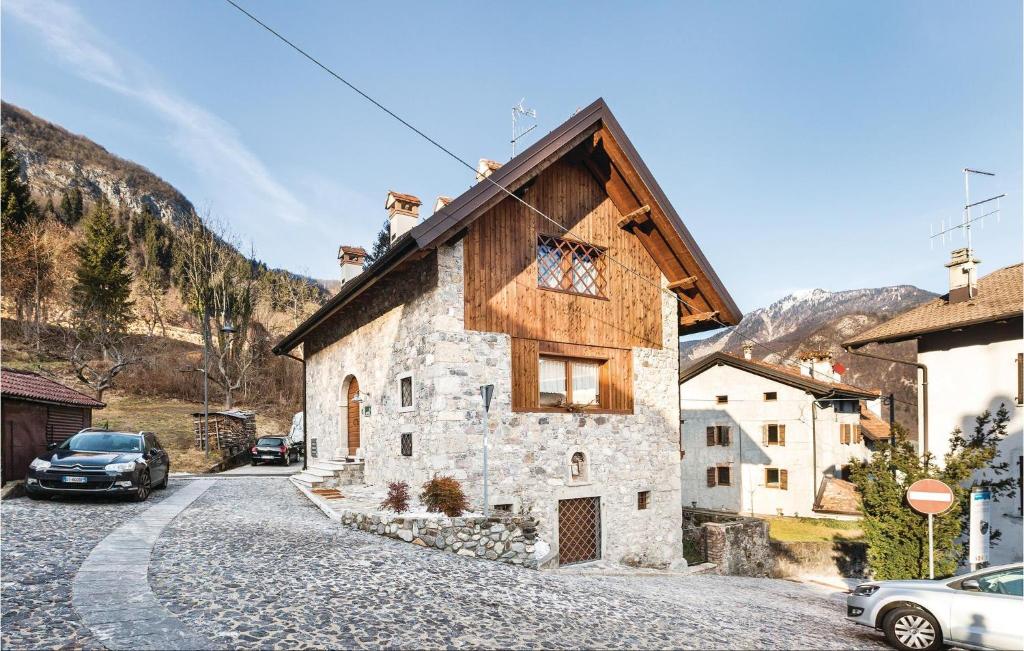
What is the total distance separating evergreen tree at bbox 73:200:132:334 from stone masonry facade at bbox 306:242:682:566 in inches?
1339

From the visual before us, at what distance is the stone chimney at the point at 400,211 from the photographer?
60.1ft

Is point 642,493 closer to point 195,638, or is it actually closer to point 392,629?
point 392,629

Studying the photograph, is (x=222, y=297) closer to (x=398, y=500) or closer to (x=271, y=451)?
(x=271, y=451)

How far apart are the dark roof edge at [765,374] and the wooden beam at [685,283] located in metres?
15.6

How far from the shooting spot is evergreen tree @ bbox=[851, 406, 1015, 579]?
495 inches

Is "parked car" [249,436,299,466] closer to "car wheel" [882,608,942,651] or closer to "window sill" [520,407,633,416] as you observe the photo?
"window sill" [520,407,633,416]

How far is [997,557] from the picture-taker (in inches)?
560

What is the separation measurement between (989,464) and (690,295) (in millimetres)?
7638

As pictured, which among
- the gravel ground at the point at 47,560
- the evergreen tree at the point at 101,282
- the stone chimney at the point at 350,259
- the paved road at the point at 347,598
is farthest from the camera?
the evergreen tree at the point at 101,282

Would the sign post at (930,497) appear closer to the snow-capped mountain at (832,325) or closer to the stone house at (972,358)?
the stone house at (972,358)

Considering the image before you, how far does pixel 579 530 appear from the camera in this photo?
44.1 feet

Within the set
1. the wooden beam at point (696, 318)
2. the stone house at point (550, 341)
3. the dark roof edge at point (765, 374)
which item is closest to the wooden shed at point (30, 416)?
the stone house at point (550, 341)

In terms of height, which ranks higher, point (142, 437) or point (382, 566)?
point (142, 437)

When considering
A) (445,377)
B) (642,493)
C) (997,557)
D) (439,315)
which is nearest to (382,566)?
(445,377)
